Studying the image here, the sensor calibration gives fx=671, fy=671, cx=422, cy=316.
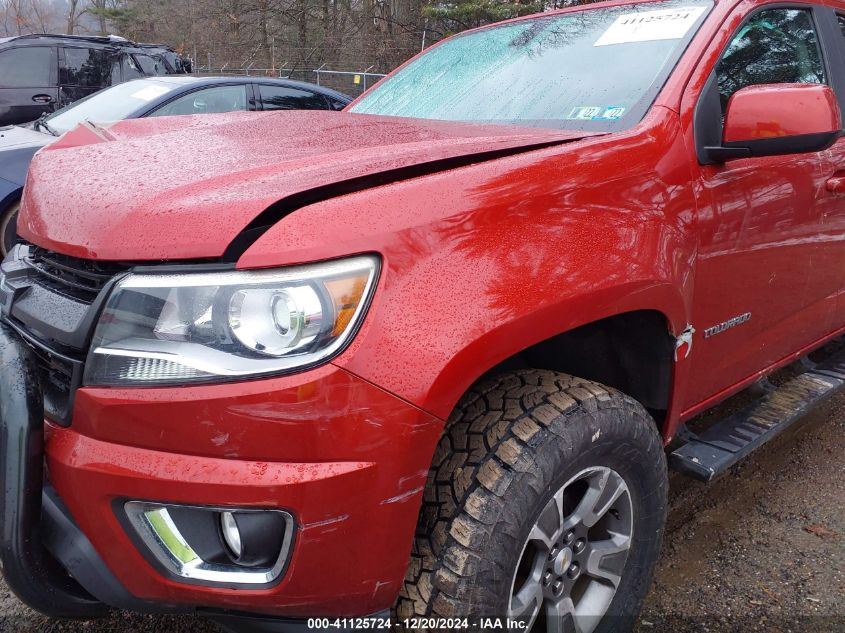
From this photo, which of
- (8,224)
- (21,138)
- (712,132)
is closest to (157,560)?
(712,132)

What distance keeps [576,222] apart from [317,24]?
966 inches

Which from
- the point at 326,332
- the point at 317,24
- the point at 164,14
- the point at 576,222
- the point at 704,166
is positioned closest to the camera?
the point at 326,332

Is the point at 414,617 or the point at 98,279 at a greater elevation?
the point at 98,279

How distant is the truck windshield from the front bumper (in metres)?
1.19

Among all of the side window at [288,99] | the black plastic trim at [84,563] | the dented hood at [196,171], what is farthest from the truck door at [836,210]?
the side window at [288,99]

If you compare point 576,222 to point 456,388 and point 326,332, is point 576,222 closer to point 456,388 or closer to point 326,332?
point 456,388

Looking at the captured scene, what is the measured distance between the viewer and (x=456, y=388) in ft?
4.24

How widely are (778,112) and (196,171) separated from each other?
1543 mm

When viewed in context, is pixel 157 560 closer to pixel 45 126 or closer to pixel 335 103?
pixel 45 126

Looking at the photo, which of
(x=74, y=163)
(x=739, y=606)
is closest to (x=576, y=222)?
(x=74, y=163)

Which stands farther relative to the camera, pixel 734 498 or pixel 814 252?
pixel 734 498

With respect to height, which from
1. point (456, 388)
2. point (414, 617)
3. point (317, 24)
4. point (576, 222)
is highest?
point (317, 24)

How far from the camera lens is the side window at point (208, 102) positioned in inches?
220

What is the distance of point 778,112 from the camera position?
185cm
